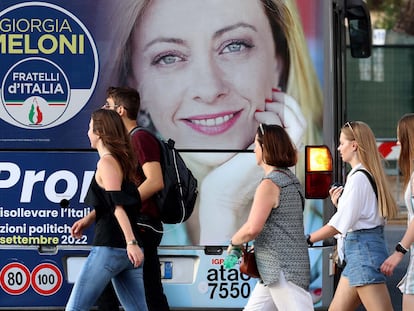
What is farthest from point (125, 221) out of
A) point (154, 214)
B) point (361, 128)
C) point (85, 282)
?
point (361, 128)

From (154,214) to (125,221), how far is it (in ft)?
3.40

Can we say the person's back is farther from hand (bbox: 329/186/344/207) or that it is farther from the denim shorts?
hand (bbox: 329/186/344/207)

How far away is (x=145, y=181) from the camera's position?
27.0ft

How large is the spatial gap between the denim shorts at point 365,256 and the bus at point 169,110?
1379mm

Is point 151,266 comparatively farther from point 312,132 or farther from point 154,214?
point 312,132

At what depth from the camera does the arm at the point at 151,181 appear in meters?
8.18

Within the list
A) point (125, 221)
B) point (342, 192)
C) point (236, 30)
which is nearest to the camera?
point (125, 221)

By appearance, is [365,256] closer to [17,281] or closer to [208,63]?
[208,63]

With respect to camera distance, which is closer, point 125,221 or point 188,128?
point 125,221

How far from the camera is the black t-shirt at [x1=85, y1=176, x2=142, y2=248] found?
7.41 m

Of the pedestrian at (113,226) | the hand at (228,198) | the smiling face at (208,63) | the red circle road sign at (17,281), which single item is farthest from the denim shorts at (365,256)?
the red circle road sign at (17,281)

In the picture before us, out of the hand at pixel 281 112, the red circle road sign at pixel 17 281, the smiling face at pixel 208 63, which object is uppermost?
the smiling face at pixel 208 63

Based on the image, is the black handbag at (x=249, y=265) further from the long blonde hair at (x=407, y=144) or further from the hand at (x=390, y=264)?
the long blonde hair at (x=407, y=144)

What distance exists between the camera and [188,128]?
8.95 m
